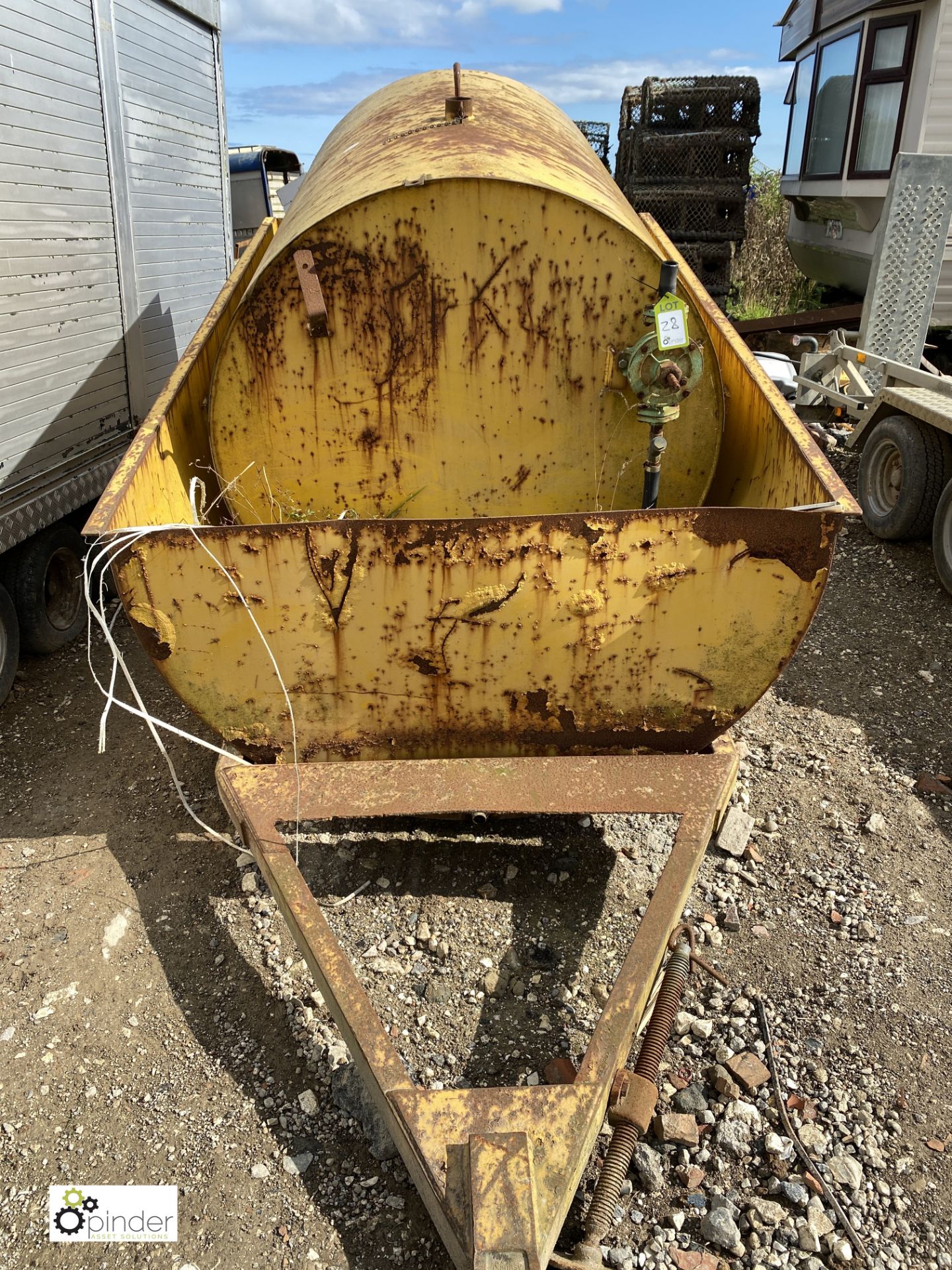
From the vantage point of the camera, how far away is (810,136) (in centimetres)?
1196

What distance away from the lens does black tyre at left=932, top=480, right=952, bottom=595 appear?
498 centimetres

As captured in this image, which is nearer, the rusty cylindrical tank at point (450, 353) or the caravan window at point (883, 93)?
the rusty cylindrical tank at point (450, 353)

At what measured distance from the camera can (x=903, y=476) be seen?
18.0 ft

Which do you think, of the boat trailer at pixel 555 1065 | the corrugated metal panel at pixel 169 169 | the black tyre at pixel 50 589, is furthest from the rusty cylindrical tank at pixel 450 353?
the corrugated metal panel at pixel 169 169

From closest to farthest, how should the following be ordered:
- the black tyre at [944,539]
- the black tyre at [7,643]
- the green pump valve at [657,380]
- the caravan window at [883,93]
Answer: the green pump valve at [657,380], the black tyre at [7,643], the black tyre at [944,539], the caravan window at [883,93]

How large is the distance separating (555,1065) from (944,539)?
4.03 meters

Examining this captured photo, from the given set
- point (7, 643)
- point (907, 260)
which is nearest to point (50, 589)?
point (7, 643)

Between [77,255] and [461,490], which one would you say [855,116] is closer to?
[77,255]

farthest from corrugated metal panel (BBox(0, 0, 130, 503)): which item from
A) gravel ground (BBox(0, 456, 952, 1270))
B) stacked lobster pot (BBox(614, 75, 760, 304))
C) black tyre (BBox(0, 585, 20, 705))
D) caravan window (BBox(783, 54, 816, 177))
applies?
caravan window (BBox(783, 54, 816, 177))

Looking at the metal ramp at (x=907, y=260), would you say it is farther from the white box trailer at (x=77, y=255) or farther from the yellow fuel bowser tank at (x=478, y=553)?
the white box trailer at (x=77, y=255)

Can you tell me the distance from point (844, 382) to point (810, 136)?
24.4 ft

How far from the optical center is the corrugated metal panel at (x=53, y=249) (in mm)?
3867

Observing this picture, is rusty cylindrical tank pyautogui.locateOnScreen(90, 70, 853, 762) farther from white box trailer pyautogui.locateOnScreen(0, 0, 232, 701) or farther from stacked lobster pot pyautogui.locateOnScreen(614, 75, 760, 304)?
stacked lobster pot pyautogui.locateOnScreen(614, 75, 760, 304)

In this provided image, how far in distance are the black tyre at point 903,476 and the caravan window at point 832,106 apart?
21.6 feet
